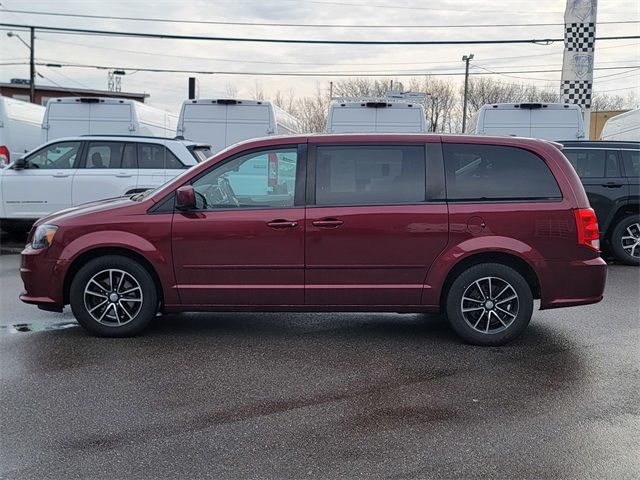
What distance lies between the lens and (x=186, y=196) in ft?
17.5

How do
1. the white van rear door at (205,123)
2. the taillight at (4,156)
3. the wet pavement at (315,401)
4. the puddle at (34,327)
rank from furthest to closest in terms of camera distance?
the white van rear door at (205,123)
the taillight at (4,156)
the puddle at (34,327)
the wet pavement at (315,401)

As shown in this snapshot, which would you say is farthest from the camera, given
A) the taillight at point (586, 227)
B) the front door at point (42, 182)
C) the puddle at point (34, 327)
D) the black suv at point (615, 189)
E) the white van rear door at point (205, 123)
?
the white van rear door at point (205, 123)

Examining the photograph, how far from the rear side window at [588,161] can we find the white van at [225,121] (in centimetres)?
591

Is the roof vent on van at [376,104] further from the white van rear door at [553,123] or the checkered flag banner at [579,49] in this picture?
the checkered flag banner at [579,49]

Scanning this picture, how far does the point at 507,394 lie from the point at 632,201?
22.4 ft

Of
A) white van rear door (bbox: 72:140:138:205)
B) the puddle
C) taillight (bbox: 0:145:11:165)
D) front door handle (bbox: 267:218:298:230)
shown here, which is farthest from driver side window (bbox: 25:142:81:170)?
front door handle (bbox: 267:218:298:230)

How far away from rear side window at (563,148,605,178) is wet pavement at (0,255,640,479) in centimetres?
439

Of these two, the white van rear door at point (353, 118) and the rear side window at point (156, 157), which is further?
the white van rear door at point (353, 118)

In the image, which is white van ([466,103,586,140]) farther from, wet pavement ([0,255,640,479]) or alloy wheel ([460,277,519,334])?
alloy wheel ([460,277,519,334])

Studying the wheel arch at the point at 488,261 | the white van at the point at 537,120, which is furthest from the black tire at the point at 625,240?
the wheel arch at the point at 488,261

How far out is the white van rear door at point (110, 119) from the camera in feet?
44.2

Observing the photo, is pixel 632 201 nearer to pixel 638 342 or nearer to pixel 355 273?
pixel 638 342

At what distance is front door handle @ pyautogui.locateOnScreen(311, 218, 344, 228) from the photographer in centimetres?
536

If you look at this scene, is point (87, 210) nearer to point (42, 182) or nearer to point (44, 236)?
point (44, 236)
